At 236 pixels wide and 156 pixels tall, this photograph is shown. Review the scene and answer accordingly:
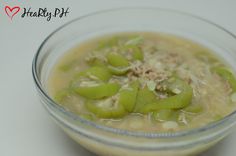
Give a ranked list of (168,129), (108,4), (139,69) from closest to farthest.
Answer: (168,129) → (139,69) → (108,4)

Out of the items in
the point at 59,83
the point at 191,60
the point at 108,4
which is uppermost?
the point at 108,4

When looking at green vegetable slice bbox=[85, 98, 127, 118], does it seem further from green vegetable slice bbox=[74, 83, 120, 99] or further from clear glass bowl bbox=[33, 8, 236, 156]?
clear glass bowl bbox=[33, 8, 236, 156]

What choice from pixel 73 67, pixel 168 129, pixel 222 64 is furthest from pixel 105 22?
pixel 168 129

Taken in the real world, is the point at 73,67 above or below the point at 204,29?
below

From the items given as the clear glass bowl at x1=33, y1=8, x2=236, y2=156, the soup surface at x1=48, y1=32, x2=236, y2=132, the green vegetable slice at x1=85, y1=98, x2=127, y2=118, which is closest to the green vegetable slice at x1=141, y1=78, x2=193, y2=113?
the soup surface at x1=48, y1=32, x2=236, y2=132

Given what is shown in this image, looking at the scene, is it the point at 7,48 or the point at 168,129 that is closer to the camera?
the point at 168,129

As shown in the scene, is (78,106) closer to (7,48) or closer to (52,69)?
(52,69)

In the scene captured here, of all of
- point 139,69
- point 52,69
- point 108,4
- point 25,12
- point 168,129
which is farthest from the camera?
point 108,4
